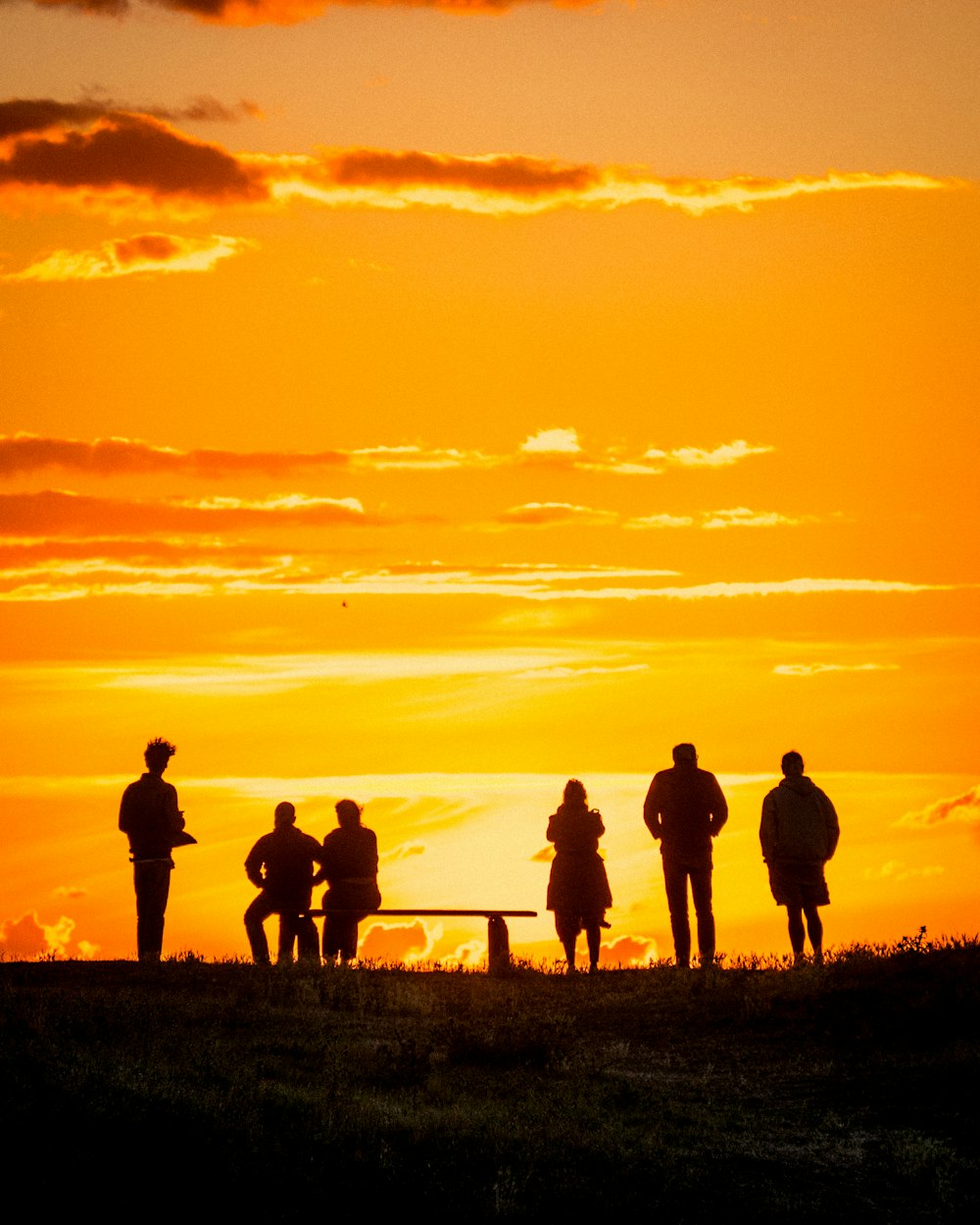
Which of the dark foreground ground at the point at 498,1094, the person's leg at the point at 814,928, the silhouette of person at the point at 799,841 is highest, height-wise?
the silhouette of person at the point at 799,841

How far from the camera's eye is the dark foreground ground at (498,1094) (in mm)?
11172

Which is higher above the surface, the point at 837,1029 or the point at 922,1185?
the point at 837,1029

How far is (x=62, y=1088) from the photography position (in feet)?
39.8

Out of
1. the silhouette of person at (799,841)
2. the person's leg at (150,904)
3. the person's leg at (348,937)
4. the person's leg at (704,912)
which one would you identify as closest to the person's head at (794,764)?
the silhouette of person at (799,841)

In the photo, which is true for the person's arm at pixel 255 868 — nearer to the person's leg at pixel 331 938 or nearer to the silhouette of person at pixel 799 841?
the person's leg at pixel 331 938

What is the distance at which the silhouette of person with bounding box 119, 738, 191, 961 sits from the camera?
2045cm

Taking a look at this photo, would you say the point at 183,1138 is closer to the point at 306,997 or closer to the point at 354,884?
the point at 306,997

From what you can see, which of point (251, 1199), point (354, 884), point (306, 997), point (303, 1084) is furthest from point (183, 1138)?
point (354, 884)

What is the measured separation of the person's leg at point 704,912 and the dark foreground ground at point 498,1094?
4.36 ft

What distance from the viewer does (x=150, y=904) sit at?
20688mm

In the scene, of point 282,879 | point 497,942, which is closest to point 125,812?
point 282,879

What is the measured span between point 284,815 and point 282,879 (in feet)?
2.48

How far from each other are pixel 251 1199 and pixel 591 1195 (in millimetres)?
2110

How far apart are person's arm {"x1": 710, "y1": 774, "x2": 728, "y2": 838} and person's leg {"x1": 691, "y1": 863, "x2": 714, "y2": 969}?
0.44 m
